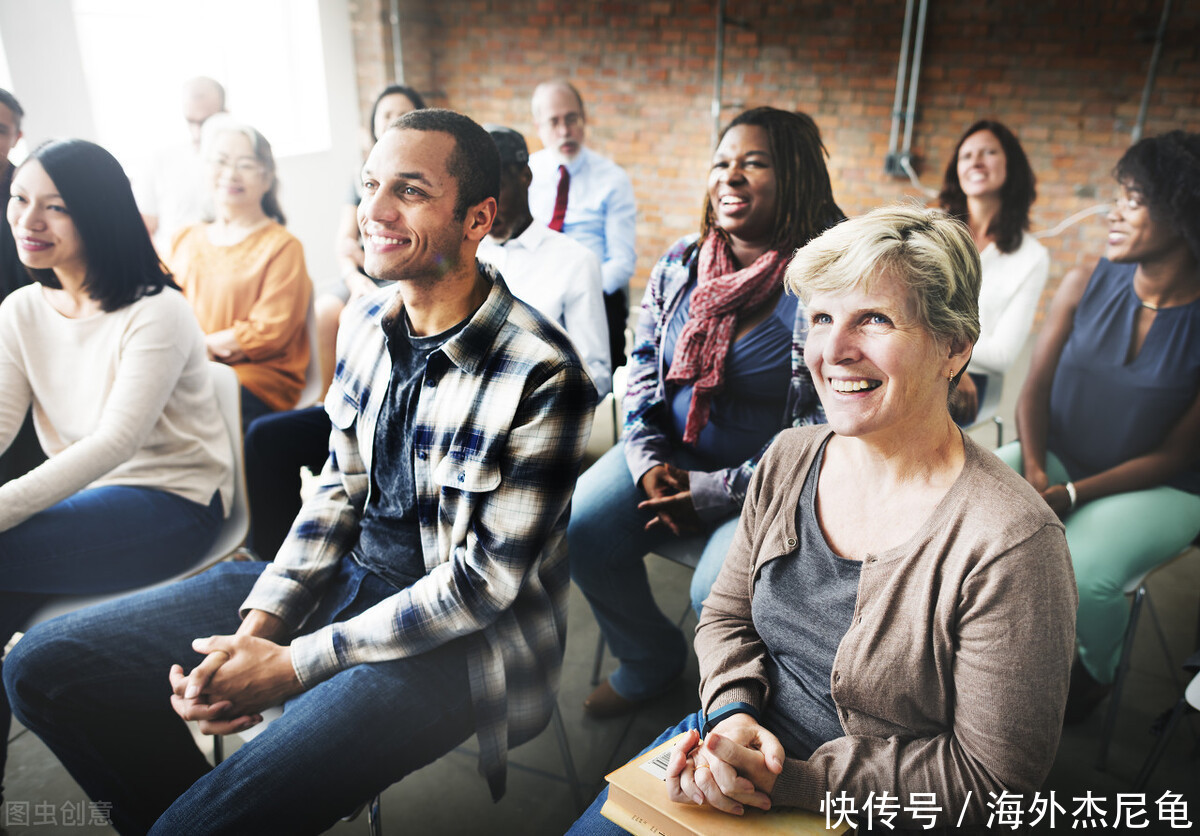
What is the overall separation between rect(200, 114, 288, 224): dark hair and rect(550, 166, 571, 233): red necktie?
1.18 meters

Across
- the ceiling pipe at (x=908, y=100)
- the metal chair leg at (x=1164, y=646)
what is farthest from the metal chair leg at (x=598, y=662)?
the ceiling pipe at (x=908, y=100)

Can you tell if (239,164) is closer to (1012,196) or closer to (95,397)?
(95,397)

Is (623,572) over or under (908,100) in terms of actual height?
under

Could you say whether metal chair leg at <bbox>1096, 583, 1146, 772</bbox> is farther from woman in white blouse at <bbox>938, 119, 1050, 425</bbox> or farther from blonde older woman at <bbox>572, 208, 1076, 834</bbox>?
blonde older woman at <bbox>572, 208, 1076, 834</bbox>

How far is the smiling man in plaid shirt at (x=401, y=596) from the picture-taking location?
4.01 feet

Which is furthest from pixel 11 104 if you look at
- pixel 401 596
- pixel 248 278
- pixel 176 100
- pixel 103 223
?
pixel 176 100

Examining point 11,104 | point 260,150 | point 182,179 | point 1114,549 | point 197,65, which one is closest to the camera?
point 1114,549

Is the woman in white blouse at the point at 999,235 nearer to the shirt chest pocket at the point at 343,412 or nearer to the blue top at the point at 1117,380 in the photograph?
the blue top at the point at 1117,380

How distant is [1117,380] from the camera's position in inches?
77.8

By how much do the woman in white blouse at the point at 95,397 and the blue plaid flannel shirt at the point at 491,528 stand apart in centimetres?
45

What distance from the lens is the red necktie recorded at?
11.5 feet

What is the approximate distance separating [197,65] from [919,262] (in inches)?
206

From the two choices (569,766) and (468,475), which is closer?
(468,475)

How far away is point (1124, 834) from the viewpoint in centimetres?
161
